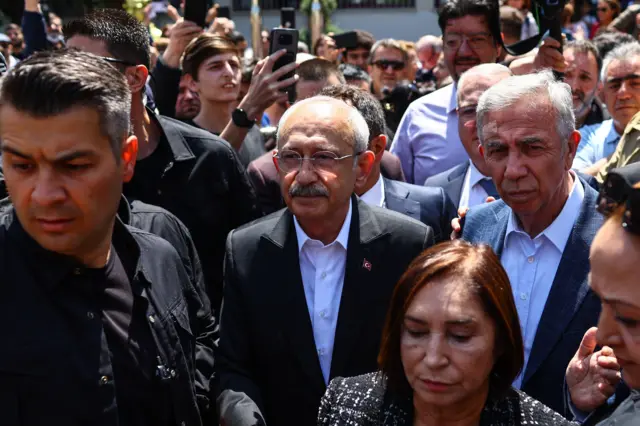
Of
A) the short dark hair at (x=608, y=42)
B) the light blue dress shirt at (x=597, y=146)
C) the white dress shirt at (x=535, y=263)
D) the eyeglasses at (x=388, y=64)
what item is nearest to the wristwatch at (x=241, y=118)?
the white dress shirt at (x=535, y=263)

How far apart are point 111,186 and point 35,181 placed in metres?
0.23

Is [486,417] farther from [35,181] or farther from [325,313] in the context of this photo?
[35,181]

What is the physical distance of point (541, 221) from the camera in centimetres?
346

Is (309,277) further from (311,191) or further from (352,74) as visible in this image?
(352,74)

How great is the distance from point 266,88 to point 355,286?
2.04 m

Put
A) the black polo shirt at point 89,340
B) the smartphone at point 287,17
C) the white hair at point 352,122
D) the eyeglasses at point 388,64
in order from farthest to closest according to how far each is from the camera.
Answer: the eyeglasses at point 388,64
the smartphone at point 287,17
the white hair at point 352,122
the black polo shirt at point 89,340

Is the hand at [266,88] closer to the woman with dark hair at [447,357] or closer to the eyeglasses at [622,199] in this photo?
the woman with dark hair at [447,357]

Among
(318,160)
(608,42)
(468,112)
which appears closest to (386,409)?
(318,160)

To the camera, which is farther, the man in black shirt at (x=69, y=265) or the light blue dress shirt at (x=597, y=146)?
the light blue dress shirt at (x=597, y=146)

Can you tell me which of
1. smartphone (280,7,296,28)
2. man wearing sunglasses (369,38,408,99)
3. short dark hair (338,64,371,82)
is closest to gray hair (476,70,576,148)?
smartphone (280,7,296,28)

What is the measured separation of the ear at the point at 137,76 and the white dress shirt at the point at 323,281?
118cm

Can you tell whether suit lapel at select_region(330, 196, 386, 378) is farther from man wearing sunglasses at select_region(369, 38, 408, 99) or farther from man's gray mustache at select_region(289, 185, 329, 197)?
man wearing sunglasses at select_region(369, 38, 408, 99)

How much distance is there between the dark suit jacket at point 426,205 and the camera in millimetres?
4223

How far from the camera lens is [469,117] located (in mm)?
4516
